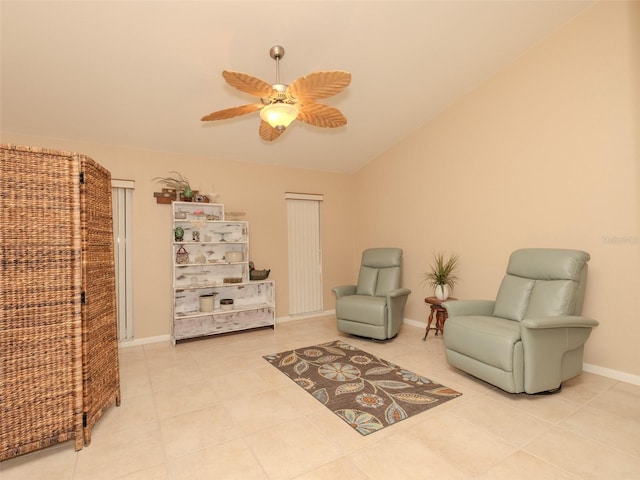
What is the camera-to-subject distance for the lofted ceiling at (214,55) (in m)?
2.46

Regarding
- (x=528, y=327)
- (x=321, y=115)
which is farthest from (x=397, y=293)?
(x=321, y=115)

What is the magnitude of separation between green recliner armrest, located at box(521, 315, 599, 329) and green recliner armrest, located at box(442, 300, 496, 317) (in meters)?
0.74

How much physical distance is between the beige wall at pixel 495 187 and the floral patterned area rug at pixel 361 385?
5.18ft

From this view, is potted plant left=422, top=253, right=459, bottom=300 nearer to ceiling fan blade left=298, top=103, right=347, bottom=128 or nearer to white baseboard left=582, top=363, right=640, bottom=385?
white baseboard left=582, top=363, right=640, bottom=385

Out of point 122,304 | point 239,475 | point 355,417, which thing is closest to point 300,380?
point 355,417

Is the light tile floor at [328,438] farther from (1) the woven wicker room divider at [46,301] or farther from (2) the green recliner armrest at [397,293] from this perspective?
(2) the green recliner armrest at [397,293]

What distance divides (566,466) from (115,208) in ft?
15.6

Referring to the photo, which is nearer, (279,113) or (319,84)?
(319,84)

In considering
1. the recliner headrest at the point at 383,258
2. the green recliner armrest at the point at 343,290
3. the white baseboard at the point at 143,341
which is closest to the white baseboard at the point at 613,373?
the recliner headrest at the point at 383,258

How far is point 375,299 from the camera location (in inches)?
162

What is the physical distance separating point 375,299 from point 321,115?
238cm

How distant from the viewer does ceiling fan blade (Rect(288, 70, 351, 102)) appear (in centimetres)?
198

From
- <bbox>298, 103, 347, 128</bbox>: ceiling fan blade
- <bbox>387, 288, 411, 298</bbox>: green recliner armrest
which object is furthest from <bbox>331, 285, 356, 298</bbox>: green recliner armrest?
<bbox>298, 103, 347, 128</bbox>: ceiling fan blade

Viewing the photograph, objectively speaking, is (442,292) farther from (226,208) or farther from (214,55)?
(214,55)
